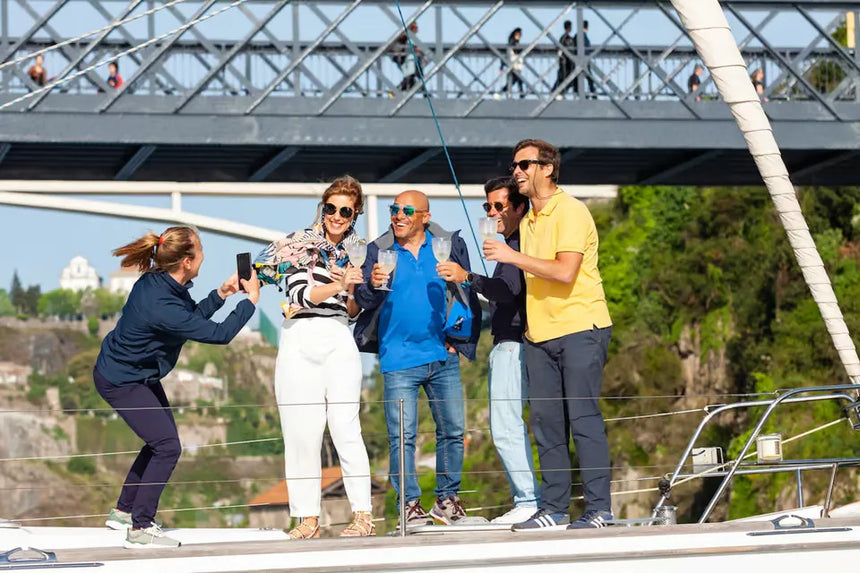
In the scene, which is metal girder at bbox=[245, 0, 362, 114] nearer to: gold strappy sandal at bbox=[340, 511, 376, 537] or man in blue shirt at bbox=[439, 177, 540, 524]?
man in blue shirt at bbox=[439, 177, 540, 524]

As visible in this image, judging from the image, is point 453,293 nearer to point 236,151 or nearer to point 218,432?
point 236,151

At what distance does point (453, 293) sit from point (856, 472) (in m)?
16.2

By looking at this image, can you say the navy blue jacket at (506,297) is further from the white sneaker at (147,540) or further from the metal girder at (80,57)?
the metal girder at (80,57)

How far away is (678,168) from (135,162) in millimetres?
6463

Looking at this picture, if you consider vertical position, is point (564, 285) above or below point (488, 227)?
below

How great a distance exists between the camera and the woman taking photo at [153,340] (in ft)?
21.5

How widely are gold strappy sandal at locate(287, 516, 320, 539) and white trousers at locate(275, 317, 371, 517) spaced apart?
78mm

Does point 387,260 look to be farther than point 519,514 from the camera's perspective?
No

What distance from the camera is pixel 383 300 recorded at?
717cm

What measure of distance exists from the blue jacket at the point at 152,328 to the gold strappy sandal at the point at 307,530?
907mm

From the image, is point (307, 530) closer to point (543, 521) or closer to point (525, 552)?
point (543, 521)

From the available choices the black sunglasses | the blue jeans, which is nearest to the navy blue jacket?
the blue jeans

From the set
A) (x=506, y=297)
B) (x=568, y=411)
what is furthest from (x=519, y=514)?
(x=506, y=297)

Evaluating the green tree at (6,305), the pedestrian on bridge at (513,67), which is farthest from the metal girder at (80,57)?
the green tree at (6,305)
